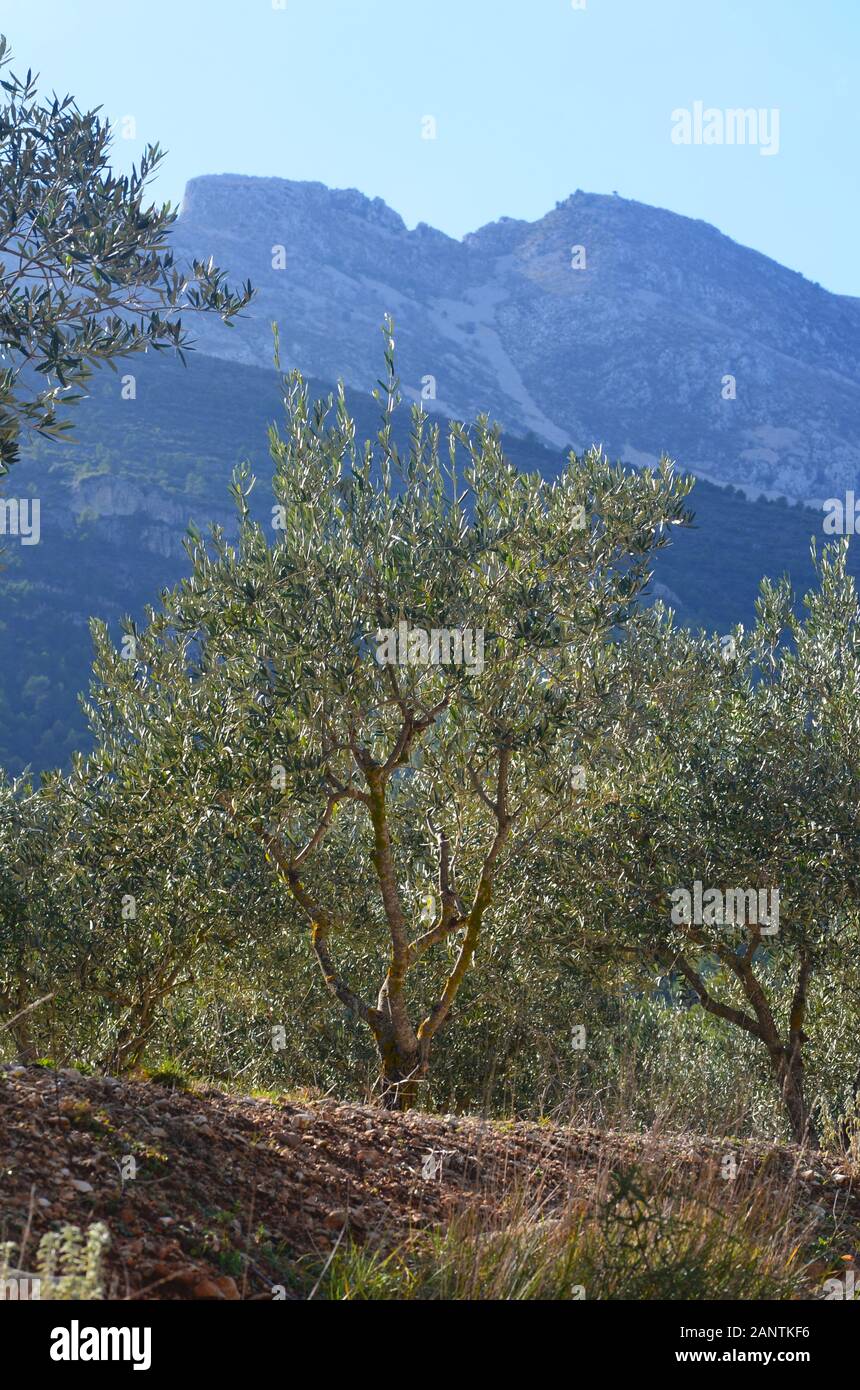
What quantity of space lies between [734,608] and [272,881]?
76.6 metres

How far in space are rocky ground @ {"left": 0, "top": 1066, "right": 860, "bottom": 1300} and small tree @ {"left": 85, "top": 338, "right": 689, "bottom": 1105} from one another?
7.70ft

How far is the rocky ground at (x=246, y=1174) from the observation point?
5047 millimetres

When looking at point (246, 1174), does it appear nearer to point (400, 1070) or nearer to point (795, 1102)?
point (400, 1070)

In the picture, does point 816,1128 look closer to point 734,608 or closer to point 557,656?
point 557,656

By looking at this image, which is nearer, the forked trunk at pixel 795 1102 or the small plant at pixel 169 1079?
the small plant at pixel 169 1079

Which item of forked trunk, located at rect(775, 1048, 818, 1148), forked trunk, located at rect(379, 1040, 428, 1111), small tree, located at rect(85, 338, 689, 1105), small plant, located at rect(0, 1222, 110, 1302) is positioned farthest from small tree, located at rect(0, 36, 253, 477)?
forked trunk, located at rect(775, 1048, 818, 1148)

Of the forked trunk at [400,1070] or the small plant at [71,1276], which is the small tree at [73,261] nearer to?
the small plant at [71,1276]

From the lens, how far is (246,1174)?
630 centimetres

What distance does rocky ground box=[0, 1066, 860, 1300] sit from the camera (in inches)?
199

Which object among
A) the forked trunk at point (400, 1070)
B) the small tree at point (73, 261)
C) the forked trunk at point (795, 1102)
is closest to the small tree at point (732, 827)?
the forked trunk at point (795, 1102)

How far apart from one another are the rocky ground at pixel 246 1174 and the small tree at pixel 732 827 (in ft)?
15.6

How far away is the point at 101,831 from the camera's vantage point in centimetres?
1240

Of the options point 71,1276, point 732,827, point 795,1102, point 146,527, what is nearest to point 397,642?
point 732,827

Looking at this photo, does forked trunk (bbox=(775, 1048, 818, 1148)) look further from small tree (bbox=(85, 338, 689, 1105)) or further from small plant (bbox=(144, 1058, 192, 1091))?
small plant (bbox=(144, 1058, 192, 1091))
